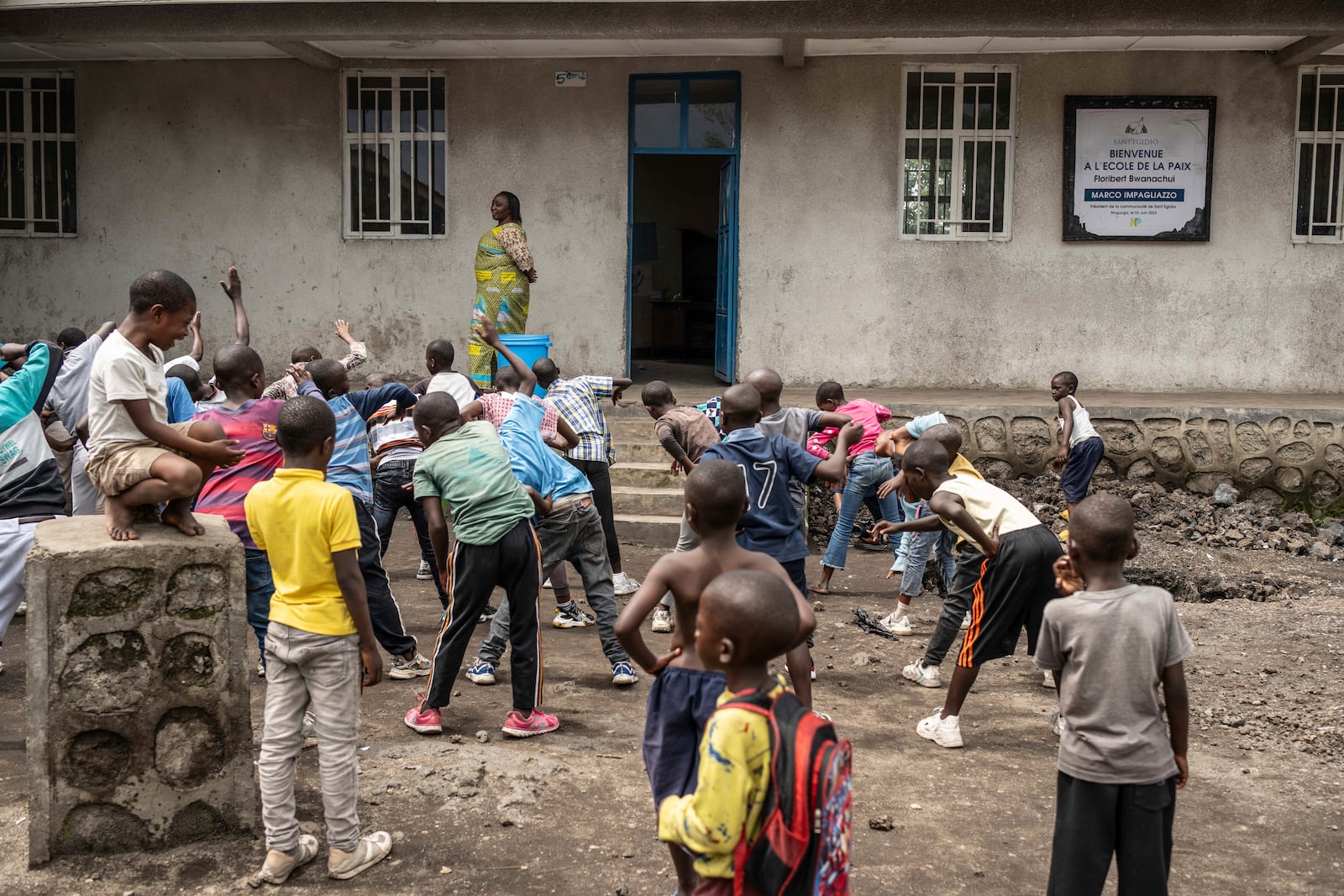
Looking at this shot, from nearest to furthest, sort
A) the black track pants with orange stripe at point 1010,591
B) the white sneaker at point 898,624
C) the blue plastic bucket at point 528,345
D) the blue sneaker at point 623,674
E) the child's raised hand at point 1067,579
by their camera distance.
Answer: the child's raised hand at point 1067,579 → the black track pants with orange stripe at point 1010,591 → the blue sneaker at point 623,674 → the white sneaker at point 898,624 → the blue plastic bucket at point 528,345

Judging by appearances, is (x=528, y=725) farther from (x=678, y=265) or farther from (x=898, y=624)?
(x=678, y=265)

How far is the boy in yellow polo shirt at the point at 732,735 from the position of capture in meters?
2.31

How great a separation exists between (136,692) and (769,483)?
97.9 inches

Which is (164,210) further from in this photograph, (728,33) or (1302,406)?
(1302,406)

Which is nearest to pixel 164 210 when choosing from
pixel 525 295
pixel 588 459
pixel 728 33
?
pixel 525 295

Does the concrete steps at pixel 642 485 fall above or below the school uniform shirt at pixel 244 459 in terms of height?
below

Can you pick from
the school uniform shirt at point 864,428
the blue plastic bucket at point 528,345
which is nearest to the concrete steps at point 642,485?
the blue plastic bucket at point 528,345

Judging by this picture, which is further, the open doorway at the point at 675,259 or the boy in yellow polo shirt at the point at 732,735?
the open doorway at the point at 675,259

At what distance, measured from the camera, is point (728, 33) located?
9492 millimetres

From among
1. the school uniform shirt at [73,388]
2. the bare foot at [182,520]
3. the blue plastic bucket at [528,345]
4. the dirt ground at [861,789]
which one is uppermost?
the blue plastic bucket at [528,345]

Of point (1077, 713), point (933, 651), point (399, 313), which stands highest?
point (399, 313)

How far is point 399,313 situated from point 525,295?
2078 mm

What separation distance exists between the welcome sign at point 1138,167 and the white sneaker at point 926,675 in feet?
21.1

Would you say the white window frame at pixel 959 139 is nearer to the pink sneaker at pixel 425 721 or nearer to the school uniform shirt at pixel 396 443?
the school uniform shirt at pixel 396 443
